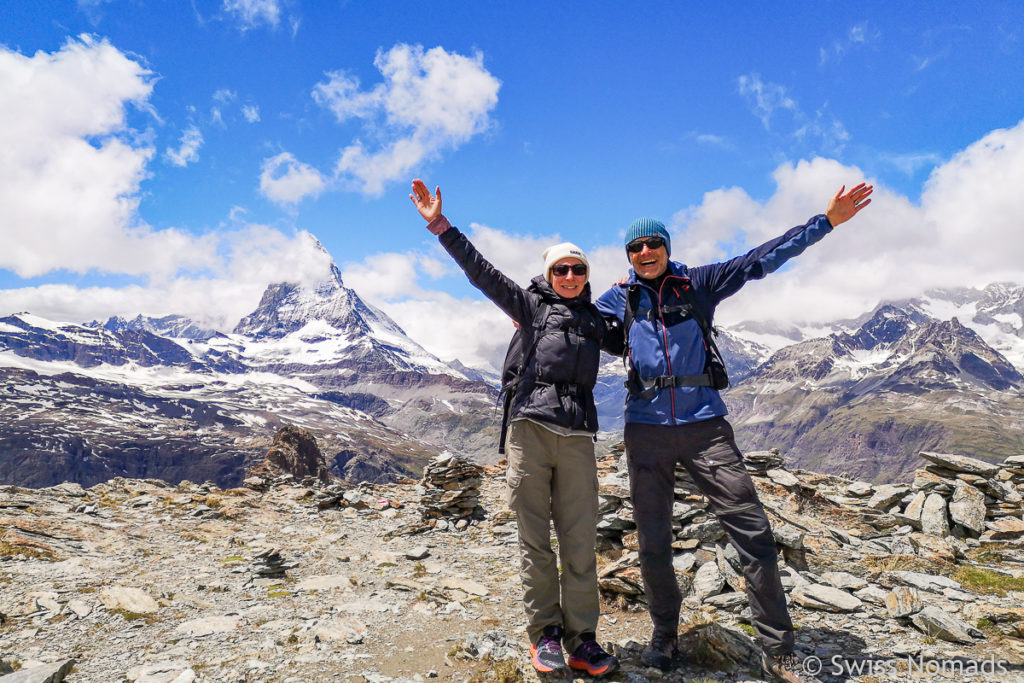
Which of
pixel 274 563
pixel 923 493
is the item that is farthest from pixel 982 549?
pixel 274 563

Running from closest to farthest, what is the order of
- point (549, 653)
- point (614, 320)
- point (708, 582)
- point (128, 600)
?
1. point (549, 653)
2. point (614, 320)
3. point (708, 582)
4. point (128, 600)

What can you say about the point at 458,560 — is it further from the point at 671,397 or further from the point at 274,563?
the point at 671,397

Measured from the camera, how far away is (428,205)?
7.75 metres

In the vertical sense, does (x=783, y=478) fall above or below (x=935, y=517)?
above

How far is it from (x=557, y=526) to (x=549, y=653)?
5.01ft

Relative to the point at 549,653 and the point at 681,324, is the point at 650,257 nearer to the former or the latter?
the point at 681,324

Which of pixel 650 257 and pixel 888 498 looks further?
pixel 888 498

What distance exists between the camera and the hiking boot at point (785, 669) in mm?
6383

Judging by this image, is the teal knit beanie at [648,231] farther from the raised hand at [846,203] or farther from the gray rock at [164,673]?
the gray rock at [164,673]

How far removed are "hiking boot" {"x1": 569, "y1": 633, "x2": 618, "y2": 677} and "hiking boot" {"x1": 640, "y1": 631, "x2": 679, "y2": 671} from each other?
712 millimetres

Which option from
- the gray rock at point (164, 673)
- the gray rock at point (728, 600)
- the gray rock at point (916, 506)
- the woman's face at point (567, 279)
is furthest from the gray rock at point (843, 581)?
the gray rock at point (164, 673)

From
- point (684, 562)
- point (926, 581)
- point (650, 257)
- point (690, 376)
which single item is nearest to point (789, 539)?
point (684, 562)

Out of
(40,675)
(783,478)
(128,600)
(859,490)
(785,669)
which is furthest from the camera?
(859,490)

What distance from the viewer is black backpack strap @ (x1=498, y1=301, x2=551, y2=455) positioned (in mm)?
7367
